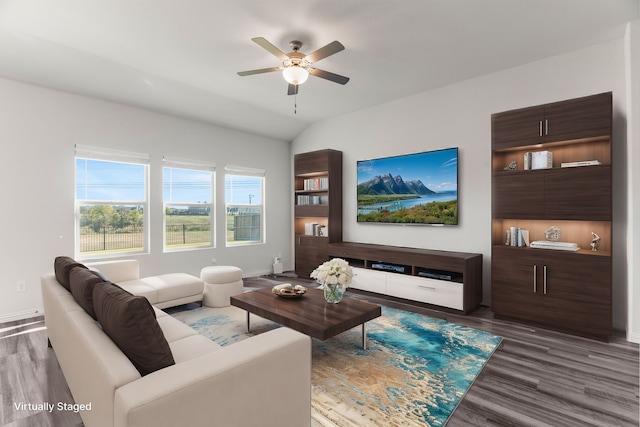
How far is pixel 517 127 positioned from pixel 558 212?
3.22 feet

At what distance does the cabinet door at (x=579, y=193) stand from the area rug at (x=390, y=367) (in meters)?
1.43

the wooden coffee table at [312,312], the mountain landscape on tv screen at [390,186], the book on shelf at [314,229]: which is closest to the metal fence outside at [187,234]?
the book on shelf at [314,229]

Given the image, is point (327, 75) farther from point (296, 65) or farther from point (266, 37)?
point (266, 37)

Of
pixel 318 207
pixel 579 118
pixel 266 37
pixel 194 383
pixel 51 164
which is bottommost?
pixel 194 383

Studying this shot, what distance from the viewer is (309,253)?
5570 millimetres

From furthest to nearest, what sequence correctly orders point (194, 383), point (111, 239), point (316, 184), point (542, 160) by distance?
point (316, 184), point (111, 239), point (542, 160), point (194, 383)

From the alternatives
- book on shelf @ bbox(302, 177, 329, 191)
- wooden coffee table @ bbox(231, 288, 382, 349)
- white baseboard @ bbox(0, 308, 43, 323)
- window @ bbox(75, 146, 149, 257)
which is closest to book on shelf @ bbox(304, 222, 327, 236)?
book on shelf @ bbox(302, 177, 329, 191)

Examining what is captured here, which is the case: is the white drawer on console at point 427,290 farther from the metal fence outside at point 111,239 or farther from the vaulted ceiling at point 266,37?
the metal fence outside at point 111,239

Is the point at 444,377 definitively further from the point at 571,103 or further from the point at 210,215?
the point at 210,215

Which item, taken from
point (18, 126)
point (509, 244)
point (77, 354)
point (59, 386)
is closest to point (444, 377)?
point (509, 244)

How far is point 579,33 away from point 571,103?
26.4 inches

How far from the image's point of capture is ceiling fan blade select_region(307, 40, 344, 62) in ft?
8.48

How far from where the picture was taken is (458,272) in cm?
376

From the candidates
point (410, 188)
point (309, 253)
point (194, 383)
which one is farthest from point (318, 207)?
point (194, 383)
